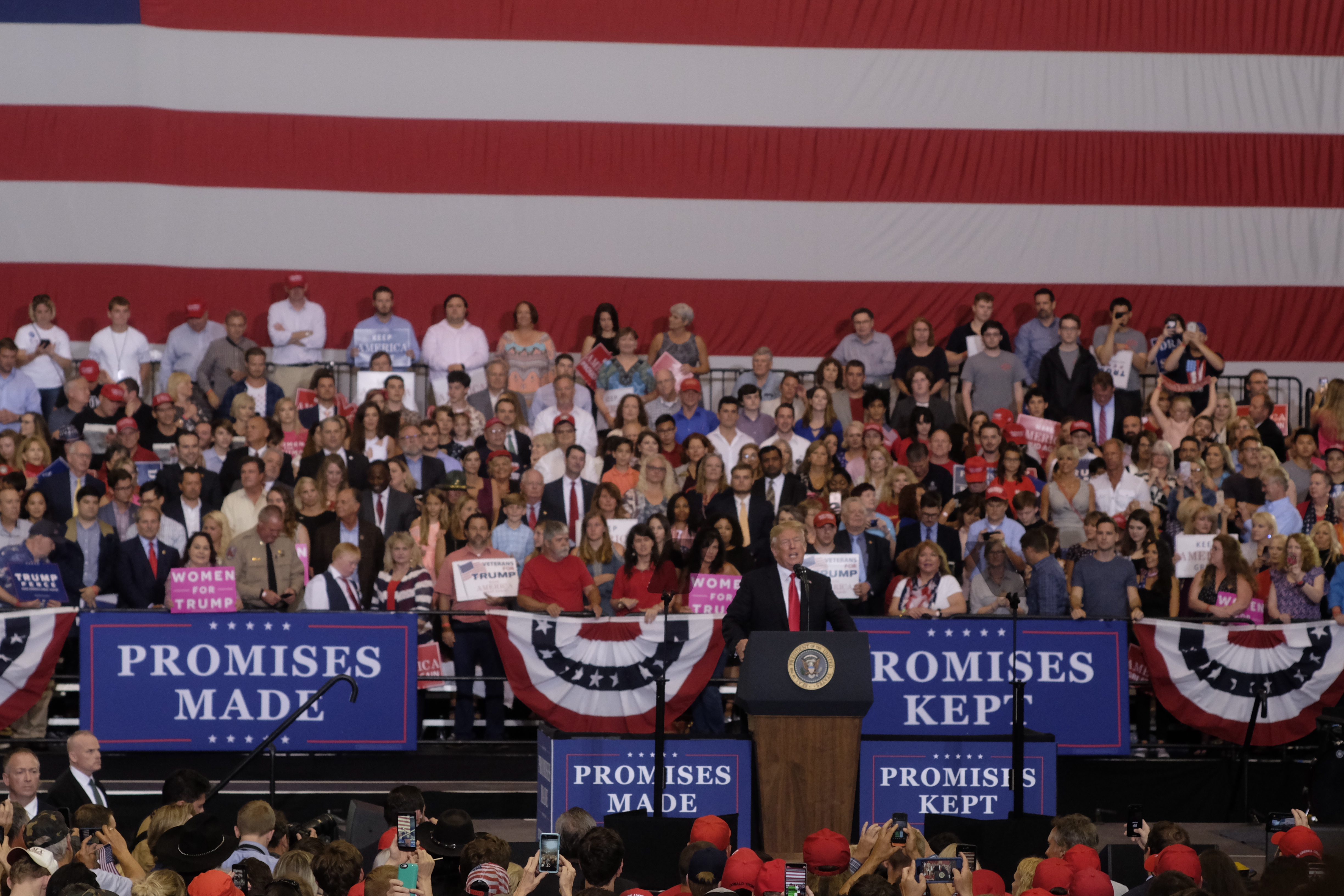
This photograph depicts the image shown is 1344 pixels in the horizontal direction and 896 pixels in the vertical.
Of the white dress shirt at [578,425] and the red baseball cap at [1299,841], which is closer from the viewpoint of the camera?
the red baseball cap at [1299,841]

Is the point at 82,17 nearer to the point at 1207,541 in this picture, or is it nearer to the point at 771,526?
the point at 771,526

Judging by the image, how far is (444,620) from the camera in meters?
11.8

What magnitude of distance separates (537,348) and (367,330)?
173 cm

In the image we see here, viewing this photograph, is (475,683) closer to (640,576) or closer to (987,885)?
(640,576)

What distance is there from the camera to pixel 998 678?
11.2 metres

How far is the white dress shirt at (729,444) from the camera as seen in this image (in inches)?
566

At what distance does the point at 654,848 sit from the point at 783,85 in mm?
11492

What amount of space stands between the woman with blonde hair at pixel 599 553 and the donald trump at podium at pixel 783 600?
296 centimetres

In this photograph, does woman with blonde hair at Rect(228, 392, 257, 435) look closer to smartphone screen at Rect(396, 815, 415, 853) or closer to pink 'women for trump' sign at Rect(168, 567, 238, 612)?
pink 'women for trump' sign at Rect(168, 567, 238, 612)

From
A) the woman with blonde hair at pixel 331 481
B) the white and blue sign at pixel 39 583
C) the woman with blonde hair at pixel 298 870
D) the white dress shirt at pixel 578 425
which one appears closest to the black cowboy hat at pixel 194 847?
the woman with blonde hair at pixel 298 870

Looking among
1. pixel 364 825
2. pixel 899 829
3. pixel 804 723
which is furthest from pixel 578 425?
pixel 899 829

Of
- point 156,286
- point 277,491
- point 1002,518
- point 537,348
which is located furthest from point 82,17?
point 1002,518

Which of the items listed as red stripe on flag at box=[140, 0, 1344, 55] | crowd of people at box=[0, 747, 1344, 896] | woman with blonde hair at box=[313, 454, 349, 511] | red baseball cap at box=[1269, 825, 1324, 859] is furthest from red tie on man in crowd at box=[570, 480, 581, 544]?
red baseball cap at box=[1269, 825, 1324, 859]

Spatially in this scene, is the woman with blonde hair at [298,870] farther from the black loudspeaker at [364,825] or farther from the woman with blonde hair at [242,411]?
the woman with blonde hair at [242,411]
